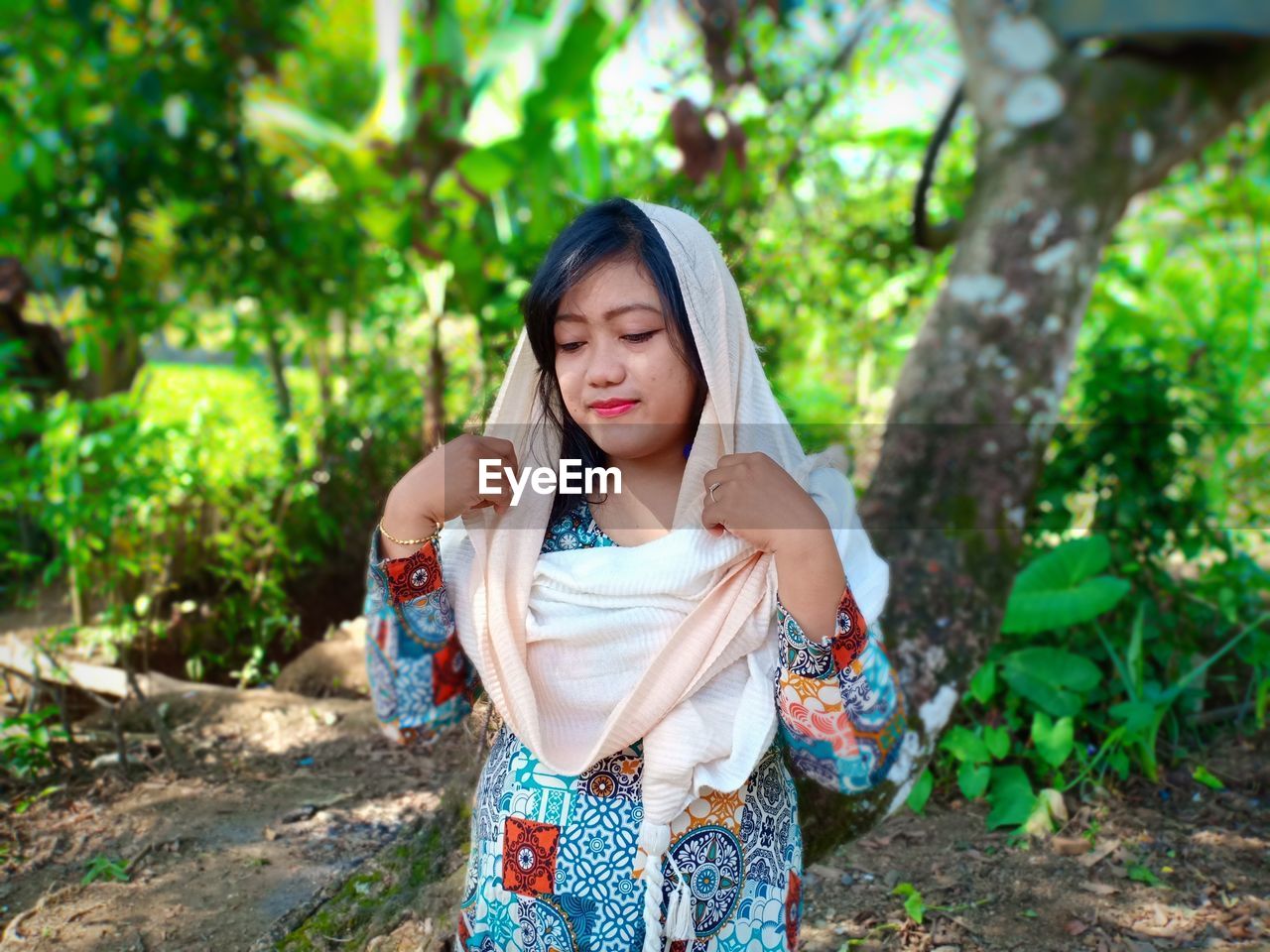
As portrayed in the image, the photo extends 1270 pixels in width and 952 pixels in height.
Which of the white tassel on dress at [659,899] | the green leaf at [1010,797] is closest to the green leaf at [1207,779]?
the green leaf at [1010,797]

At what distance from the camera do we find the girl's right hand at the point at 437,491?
3.93 ft

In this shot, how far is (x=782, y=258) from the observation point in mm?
4395

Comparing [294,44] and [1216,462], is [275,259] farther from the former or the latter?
[1216,462]

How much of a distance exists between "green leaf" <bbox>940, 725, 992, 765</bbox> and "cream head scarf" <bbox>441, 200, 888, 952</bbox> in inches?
64.4

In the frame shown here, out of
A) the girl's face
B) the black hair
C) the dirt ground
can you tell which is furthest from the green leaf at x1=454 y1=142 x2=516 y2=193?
the girl's face

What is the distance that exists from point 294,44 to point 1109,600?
4178 millimetres

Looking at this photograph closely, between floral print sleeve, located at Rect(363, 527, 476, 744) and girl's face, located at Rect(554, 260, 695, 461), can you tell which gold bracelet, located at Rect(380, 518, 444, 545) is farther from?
girl's face, located at Rect(554, 260, 695, 461)

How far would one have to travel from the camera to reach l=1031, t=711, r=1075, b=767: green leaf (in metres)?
2.61

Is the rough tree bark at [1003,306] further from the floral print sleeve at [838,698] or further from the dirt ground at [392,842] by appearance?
the floral print sleeve at [838,698]

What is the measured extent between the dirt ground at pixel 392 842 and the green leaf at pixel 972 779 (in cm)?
8

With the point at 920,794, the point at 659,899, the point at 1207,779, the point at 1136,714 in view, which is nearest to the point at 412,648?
the point at 659,899

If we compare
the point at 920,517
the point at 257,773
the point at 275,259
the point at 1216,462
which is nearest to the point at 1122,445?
the point at 1216,462

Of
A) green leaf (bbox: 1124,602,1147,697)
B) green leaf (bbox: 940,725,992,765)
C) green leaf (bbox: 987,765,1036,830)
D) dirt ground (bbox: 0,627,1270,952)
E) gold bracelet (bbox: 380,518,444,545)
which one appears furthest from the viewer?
green leaf (bbox: 1124,602,1147,697)

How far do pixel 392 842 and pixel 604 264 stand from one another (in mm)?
1455
